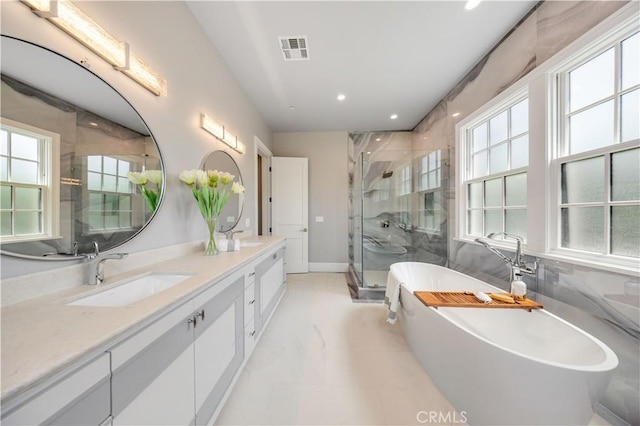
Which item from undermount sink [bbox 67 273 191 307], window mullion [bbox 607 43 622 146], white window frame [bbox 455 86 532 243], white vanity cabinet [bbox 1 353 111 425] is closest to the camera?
white vanity cabinet [bbox 1 353 111 425]

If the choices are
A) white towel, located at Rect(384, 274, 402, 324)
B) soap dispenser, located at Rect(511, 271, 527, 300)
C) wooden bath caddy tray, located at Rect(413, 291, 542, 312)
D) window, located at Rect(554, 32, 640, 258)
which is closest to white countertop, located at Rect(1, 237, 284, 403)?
wooden bath caddy tray, located at Rect(413, 291, 542, 312)

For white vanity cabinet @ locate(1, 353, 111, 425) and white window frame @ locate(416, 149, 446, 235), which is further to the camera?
white window frame @ locate(416, 149, 446, 235)

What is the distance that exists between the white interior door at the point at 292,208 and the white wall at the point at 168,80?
1.88 metres

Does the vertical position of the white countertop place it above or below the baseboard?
above

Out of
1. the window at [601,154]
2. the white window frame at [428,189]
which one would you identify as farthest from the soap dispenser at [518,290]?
the white window frame at [428,189]

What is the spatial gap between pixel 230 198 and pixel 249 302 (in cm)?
125

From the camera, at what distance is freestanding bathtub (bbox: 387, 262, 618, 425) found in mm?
964

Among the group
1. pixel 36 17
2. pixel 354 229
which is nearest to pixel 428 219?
pixel 354 229

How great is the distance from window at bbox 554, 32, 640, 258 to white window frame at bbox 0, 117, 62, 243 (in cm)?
291

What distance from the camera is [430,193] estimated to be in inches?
133

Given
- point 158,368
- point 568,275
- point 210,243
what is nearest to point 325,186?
point 210,243

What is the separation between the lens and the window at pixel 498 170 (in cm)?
198

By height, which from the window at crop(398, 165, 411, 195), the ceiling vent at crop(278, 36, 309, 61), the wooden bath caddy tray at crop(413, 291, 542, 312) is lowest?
the wooden bath caddy tray at crop(413, 291, 542, 312)

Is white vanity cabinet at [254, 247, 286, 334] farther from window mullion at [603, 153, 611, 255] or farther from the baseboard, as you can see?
window mullion at [603, 153, 611, 255]
